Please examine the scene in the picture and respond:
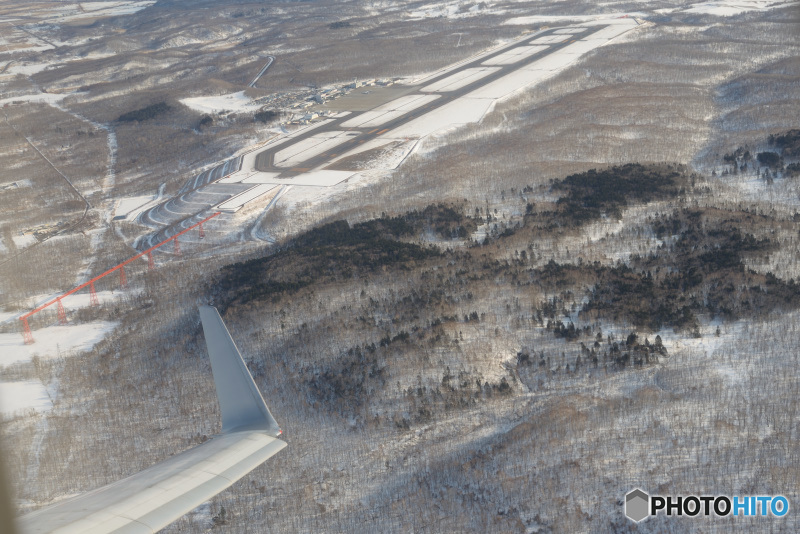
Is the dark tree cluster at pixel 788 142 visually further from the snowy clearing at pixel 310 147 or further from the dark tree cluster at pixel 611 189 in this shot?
the snowy clearing at pixel 310 147

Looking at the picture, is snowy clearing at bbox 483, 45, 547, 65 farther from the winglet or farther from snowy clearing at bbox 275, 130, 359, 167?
the winglet

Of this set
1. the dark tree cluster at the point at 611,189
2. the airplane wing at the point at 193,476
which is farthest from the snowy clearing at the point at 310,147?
the airplane wing at the point at 193,476

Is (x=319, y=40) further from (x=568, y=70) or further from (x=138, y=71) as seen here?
(x=568, y=70)

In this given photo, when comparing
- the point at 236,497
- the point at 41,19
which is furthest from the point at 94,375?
the point at 41,19

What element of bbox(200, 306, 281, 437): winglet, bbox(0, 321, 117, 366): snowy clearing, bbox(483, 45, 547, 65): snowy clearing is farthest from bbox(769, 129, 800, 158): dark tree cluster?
bbox(200, 306, 281, 437): winglet

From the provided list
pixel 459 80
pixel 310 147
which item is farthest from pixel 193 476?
pixel 459 80

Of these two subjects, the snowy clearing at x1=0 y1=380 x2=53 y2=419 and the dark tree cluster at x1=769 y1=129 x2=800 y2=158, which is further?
the dark tree cluster at x1=769 y1=129 x2=800 y2=158
